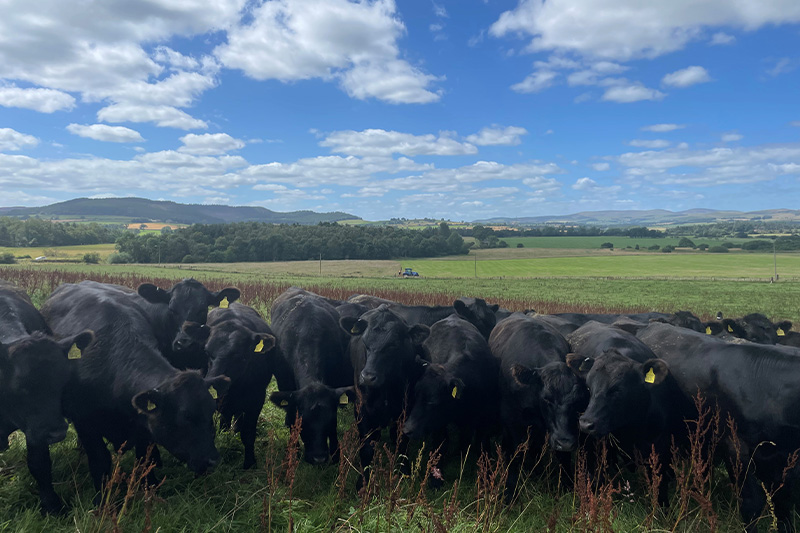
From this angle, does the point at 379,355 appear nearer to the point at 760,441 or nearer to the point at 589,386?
the point at 589,386

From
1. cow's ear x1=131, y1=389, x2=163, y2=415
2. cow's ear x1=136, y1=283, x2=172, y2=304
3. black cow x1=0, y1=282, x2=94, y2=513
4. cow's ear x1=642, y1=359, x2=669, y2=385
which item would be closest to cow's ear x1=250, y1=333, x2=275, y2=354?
cow's ear x1=131, y1=389, x2=163, y2=415

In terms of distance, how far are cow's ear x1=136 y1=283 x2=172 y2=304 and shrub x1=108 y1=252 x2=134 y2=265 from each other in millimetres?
70503

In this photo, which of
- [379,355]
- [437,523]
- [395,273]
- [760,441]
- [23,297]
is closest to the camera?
[437,523]

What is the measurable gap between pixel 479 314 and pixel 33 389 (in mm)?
6998

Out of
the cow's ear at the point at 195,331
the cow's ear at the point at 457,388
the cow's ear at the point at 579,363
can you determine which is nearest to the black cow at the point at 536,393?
the cow's ear at the point at 579,363

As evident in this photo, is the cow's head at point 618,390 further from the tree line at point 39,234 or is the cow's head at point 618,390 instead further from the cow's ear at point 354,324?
the tree line at point 39,234

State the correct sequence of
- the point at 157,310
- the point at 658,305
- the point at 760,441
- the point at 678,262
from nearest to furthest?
the point at 760,441 → the point at 157,310 → the point at 658,305 → the point at 678,262

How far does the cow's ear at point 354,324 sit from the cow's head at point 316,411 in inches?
38.6

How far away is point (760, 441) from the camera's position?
184 inches

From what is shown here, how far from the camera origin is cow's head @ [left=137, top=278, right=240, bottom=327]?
776cm

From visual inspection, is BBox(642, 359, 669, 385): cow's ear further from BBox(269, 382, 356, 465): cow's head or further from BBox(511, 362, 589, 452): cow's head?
BBox(269, 382, 356, 465): cow's head

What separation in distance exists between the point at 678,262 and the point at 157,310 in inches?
3237

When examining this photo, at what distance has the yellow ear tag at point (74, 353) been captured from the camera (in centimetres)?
488

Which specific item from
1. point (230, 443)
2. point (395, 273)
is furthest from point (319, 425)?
point (395, 273)
